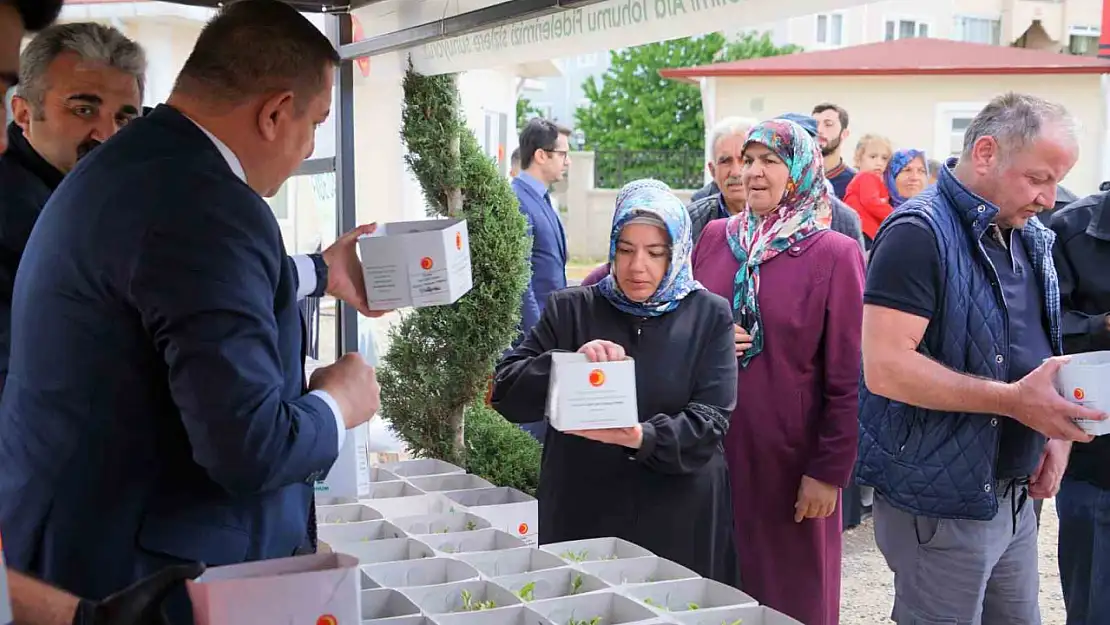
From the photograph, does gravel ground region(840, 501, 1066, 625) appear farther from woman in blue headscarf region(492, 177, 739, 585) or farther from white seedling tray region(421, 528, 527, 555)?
white seedling tray region(421, 528, 527, 555)

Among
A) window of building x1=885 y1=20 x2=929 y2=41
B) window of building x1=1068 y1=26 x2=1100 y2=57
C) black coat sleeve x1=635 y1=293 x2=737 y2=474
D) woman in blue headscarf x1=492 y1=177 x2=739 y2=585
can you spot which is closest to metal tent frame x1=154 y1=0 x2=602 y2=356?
woman in blue headscarf x1=492 y1=177 x2=739 y2=585

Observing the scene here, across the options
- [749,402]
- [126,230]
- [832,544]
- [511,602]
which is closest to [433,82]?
[749,402]

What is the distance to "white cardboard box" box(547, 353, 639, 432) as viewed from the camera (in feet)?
9.19

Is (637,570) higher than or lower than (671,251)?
lower

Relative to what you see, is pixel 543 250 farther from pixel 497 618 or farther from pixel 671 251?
pixel 497 618

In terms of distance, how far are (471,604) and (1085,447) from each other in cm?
216

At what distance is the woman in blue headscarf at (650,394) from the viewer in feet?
10.7

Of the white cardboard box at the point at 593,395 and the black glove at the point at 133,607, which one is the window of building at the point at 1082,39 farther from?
the black glove at the point at 133,607

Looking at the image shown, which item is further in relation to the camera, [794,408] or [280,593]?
[794,408]

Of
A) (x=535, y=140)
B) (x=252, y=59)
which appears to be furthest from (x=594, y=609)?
(x=535, y=140)

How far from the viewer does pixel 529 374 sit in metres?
3.27

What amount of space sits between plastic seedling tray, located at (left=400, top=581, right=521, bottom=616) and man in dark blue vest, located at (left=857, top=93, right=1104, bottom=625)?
1220 mm

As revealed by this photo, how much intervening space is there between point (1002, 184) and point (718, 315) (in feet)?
2.87

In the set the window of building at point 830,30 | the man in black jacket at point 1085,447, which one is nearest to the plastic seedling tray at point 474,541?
the man in black jacket at point 1085,447
